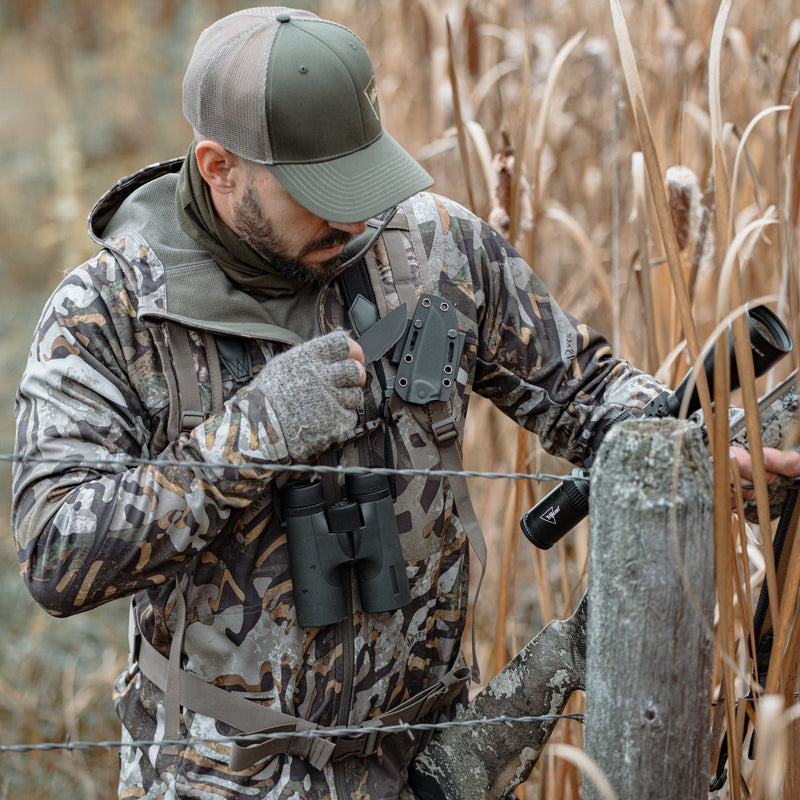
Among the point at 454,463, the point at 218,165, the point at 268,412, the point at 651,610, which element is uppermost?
the point at 218,165

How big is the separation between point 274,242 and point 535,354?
1.71 ft

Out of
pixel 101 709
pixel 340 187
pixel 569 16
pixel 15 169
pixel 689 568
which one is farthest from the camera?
pixel 15 169

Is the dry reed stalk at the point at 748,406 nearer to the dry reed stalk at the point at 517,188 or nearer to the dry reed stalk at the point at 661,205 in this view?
the dry reed stalk at the point at 661,205

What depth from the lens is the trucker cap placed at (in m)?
1.64

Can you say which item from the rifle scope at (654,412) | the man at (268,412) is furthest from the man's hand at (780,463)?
the man at (268,412)

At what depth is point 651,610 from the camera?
115 centimetres

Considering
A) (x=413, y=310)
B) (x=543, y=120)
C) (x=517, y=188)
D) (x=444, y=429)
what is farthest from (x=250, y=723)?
(x=543, y=120)

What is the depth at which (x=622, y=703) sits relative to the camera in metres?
1.19

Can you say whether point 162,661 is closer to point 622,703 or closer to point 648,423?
point 622,703

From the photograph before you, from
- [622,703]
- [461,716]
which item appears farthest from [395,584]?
[622,703]

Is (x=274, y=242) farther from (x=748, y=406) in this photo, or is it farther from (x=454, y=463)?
(x=748, y=406)

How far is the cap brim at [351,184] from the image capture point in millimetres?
1631

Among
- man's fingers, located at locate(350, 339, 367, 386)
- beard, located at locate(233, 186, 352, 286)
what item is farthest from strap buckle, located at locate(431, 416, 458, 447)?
beard, located at locate(233, 186, 352, 286)

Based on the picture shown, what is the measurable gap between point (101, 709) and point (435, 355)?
222 cm
